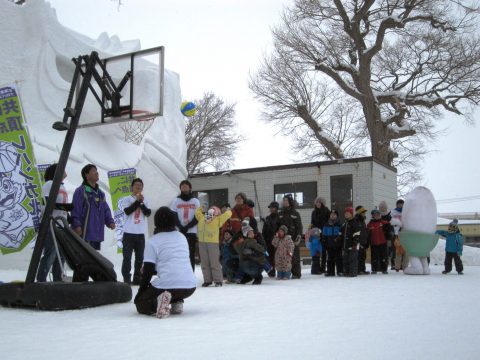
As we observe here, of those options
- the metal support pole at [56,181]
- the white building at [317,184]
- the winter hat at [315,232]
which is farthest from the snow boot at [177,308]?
the white building at [317,184]

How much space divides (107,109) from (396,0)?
1965 centimetres

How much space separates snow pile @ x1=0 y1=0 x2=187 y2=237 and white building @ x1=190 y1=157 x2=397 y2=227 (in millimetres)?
2545

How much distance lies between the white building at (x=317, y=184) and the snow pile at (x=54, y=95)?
100 inches

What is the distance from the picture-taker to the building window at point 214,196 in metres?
18.1

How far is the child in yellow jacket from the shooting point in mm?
7898

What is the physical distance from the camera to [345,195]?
15.8 metres

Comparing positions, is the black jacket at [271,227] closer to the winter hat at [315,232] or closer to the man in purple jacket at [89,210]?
the winter hat at [315,232]

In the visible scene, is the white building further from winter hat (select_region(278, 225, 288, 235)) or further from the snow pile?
winter hat (select_region(278, 225, 288, 235))

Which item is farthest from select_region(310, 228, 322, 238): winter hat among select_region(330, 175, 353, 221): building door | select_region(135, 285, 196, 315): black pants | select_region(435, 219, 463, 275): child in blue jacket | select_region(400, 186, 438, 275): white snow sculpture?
select_region(135, 285, 196, 315): black pants

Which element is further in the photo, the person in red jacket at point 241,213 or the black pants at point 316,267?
the black pants at point 316,267

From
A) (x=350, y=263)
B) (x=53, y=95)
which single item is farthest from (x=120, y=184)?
(x=350, y=263)

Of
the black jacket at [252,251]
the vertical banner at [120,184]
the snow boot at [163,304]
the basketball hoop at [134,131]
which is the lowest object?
the snow boot at [163,304]

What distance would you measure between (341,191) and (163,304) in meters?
11.8

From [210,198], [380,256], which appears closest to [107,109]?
[380,256]
